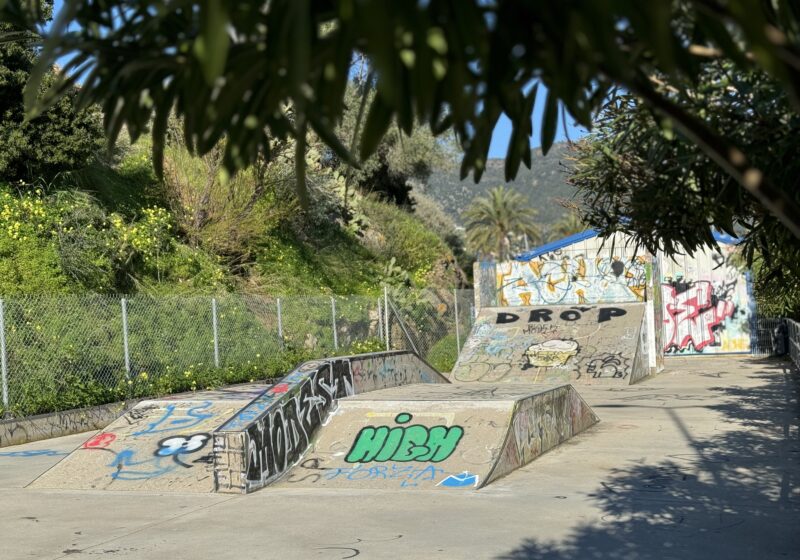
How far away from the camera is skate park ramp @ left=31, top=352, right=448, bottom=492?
1004 cm

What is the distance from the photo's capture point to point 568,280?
30234 millimetres

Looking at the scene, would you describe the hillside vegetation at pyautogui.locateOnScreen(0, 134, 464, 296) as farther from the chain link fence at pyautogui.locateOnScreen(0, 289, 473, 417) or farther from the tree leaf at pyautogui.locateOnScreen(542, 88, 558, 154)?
the tree leaf at pyautogui.locateOnScreen(542, 88, 558, 154)

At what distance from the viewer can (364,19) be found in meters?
1.60

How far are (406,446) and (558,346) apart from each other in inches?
565

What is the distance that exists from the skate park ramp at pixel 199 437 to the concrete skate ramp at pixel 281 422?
1cm

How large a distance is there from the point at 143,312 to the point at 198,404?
6.11 m

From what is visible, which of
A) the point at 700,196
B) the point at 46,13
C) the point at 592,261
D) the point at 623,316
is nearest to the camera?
the point at 700,196

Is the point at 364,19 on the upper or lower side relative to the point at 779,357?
upper

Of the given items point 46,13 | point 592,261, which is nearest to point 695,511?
point 46,13

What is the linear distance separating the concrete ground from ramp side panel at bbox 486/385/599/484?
0.57ft

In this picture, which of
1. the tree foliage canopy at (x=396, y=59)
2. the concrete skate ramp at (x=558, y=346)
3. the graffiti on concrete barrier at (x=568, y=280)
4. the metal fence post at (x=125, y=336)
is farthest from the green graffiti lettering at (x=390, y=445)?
the graffiti on concrete barrier at (x=568, y=280)

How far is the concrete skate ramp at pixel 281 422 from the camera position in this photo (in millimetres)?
9781

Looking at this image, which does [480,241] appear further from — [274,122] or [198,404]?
[274,122]

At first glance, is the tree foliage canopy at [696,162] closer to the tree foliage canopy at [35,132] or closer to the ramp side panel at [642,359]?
the tree foliage canopy at [35,132]
